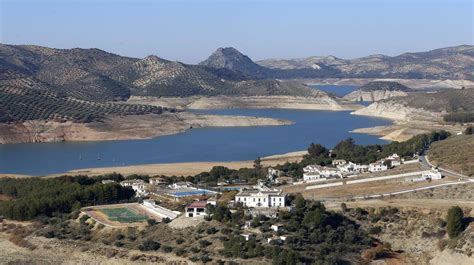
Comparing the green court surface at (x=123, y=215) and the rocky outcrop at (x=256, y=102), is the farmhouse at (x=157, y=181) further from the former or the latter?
the rocky outcrop at (x=256, y=102)

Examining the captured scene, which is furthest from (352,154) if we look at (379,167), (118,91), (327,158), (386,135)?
(118,91)

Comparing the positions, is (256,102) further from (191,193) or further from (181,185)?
(191,193)

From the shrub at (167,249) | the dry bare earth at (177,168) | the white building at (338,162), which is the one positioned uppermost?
the white building at (338,162)

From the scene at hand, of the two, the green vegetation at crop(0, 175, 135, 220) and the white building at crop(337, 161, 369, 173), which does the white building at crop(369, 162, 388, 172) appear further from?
the green vegetation at crop(0, 175, 135, 220)

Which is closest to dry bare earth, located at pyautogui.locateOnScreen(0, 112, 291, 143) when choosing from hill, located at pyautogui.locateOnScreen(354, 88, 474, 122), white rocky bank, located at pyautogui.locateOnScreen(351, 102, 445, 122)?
white rocky bank, located at pyautogui.locateOnScreen(351, 102, 445, 122)

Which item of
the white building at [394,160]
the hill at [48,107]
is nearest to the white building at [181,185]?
the white building at [394,160]
